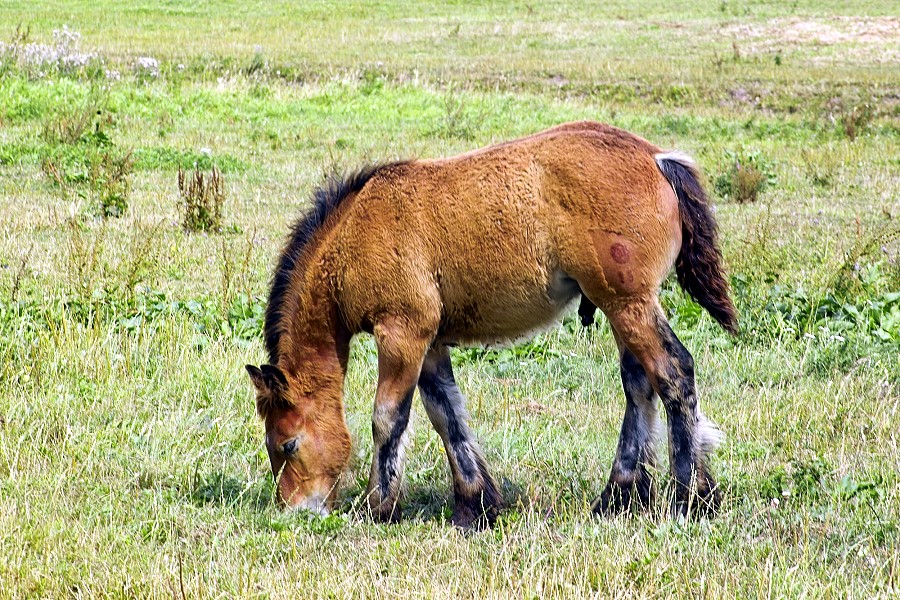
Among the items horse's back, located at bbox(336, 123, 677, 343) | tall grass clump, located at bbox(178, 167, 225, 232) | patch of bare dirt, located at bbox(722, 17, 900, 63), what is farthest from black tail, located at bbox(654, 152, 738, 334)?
patch of bare dirt, located at bbox(722, 17, 900, 63)

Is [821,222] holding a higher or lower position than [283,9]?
lower

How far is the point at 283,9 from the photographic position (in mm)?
45594

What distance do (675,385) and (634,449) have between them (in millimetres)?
459

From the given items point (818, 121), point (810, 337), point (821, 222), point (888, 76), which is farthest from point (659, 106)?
point (810, 337)

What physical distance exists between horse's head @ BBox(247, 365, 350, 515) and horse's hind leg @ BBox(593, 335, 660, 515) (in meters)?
1.31

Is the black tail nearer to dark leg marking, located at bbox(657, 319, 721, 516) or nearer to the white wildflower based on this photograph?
dark leg marking, located at bbox(657, 319, 721, 516)

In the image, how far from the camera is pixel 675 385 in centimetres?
512

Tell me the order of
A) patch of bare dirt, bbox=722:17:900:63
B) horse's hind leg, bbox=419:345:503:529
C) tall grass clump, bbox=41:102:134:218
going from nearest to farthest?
horse's hind leg, bbox=419:345:503:529
tall grass clump, bbox=41:102:134:218
patch of bare dirt, bbox=722:17:900:63

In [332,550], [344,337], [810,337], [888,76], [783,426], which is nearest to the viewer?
[332,550]

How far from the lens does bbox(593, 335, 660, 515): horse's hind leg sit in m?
5.31

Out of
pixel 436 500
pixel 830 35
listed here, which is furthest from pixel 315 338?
pixel 830 35

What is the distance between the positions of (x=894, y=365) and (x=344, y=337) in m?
Result: 3.75

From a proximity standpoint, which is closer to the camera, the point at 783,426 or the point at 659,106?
the point at 783,426

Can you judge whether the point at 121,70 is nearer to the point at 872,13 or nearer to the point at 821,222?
the point at 821,222
